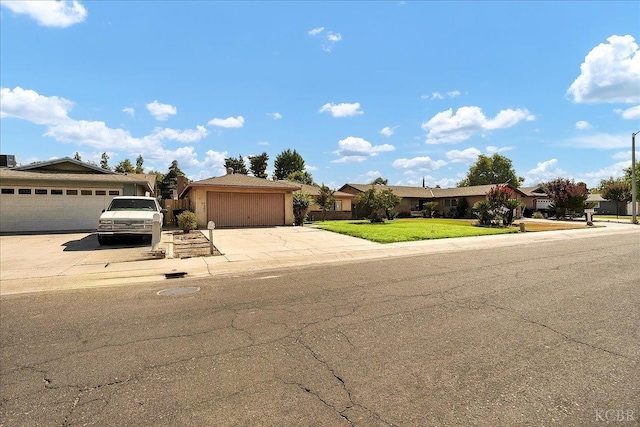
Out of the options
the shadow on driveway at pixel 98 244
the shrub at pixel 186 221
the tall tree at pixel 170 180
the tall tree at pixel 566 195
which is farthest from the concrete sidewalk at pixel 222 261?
the tall tree at pixel 170 180

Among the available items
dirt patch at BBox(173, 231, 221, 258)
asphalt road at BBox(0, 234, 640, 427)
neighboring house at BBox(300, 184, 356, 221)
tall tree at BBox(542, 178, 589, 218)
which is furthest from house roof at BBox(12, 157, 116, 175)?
tall tree at BBox(542, 178, 589, 218)

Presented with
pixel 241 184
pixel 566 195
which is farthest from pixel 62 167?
pixel 566 195

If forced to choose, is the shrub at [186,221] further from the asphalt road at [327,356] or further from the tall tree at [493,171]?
the tall tree at [493,171]

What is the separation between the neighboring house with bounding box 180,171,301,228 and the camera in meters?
22.9

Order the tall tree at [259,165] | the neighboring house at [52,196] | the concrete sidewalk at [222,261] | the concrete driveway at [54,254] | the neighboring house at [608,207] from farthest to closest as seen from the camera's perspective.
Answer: the tall tree at [259,165]
the neighboring house at [608,207]
the neighboring house at [52,196]
the concrete driveway at [54,254]
the concrete sidewalk at [222,261]

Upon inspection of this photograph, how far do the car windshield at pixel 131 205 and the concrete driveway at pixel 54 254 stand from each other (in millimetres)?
1443

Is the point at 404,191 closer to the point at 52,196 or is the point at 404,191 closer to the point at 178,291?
the point at 52,196

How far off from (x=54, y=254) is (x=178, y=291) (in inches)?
304

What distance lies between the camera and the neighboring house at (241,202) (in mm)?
22906

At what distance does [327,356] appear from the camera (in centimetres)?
388

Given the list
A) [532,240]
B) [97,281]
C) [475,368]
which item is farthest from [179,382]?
[532,240]

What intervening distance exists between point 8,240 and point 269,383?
1860 cm

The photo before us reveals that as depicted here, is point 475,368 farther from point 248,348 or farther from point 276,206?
point 276,206

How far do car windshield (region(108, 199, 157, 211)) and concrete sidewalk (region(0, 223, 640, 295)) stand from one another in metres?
2.95
